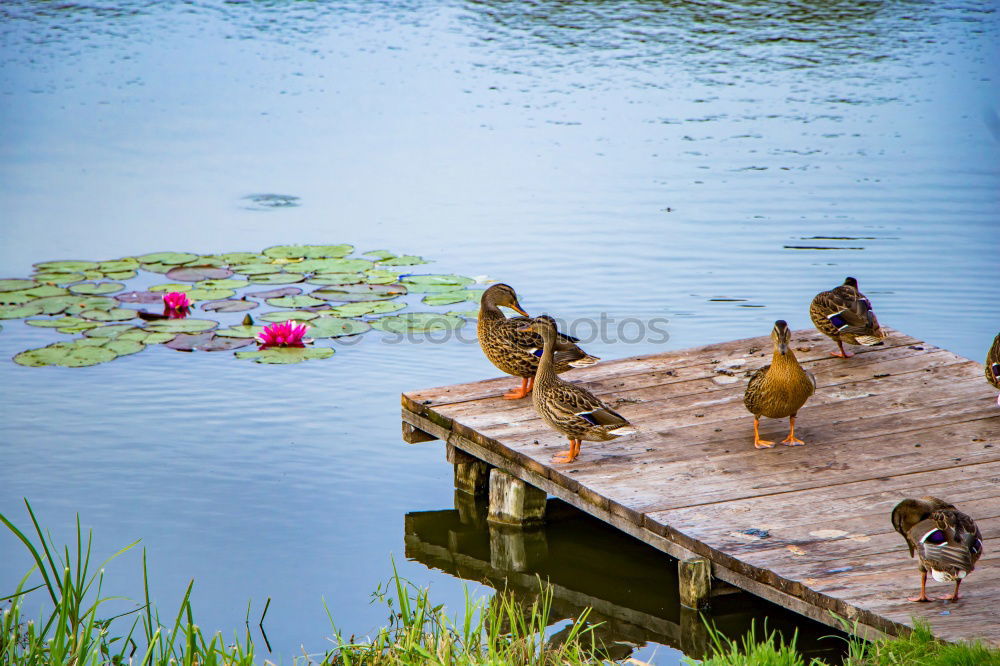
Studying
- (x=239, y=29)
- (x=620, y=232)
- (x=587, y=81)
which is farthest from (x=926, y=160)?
(x=239, y=29)

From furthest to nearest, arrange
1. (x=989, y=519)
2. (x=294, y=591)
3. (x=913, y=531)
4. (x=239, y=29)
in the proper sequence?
1. (x=239, y=29)
2. (x=294, y=591)
3. (x=989, y=519)
4. (x=913, y=531)

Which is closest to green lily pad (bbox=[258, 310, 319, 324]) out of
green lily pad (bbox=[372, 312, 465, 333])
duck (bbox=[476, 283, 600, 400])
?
green lily pad (bbox=[372, 312, 465, 333])

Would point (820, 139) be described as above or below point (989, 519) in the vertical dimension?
above

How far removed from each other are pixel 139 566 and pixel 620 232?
6.22 metres

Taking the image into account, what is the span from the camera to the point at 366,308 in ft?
29.2

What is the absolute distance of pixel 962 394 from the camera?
21.0 feet

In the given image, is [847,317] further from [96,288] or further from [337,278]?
[96,288]

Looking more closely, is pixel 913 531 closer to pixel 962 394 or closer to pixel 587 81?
pixel 962 394

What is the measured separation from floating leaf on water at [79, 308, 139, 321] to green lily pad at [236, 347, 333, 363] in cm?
109

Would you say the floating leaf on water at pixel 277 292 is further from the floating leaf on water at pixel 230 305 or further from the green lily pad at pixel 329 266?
the green lily pad at pixel 329 266

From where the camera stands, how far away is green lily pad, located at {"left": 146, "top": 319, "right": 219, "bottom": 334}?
8508 millimetres

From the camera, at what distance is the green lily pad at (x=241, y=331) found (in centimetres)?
844

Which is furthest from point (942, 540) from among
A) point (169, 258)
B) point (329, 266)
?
point (169, 258)

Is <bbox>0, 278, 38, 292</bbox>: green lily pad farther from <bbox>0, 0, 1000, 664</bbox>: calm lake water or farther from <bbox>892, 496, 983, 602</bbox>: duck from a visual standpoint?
<bbox>892, 496, 983, 602</bbox>: duck
